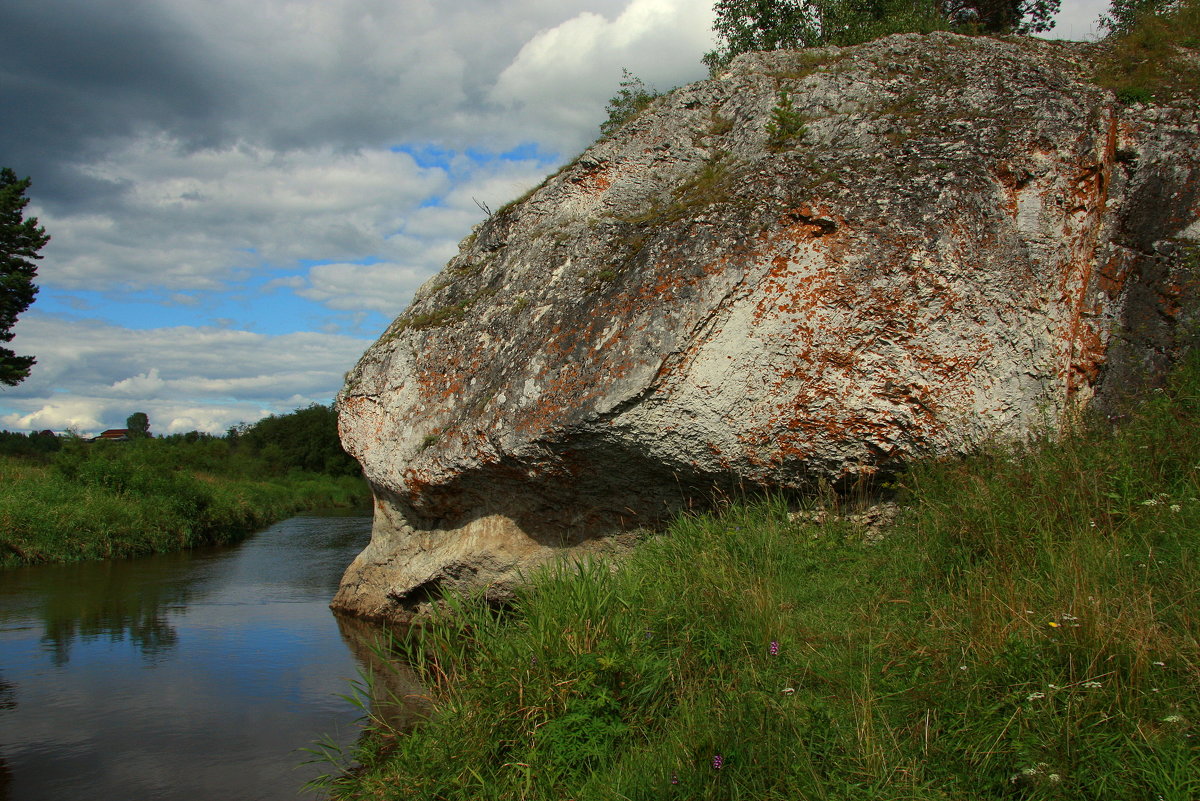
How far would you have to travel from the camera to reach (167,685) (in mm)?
6711

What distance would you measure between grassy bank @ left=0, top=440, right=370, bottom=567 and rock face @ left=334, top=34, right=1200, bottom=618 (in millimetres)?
10005

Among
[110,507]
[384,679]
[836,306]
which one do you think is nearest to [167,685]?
[384,679]

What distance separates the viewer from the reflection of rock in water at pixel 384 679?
5168 millimetres

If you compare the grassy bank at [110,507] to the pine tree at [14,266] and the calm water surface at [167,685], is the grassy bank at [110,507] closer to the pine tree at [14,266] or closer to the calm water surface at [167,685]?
the calm water surface at [167,685]

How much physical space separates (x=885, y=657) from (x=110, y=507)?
15.4m

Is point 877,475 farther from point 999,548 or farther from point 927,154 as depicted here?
point 927,154

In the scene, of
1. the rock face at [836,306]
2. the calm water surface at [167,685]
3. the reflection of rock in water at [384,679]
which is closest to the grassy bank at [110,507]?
the calm water surface at [167,685]

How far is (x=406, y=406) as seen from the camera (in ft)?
24.8

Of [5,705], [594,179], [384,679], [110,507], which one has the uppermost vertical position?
[594,179]

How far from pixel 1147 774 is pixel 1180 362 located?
3.73 metres

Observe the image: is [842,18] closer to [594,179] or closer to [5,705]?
[594,179]

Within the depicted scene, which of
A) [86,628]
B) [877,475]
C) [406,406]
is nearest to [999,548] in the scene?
[877,475]

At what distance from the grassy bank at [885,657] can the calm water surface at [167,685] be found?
3.57 feet

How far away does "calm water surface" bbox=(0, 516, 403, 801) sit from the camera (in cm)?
498
